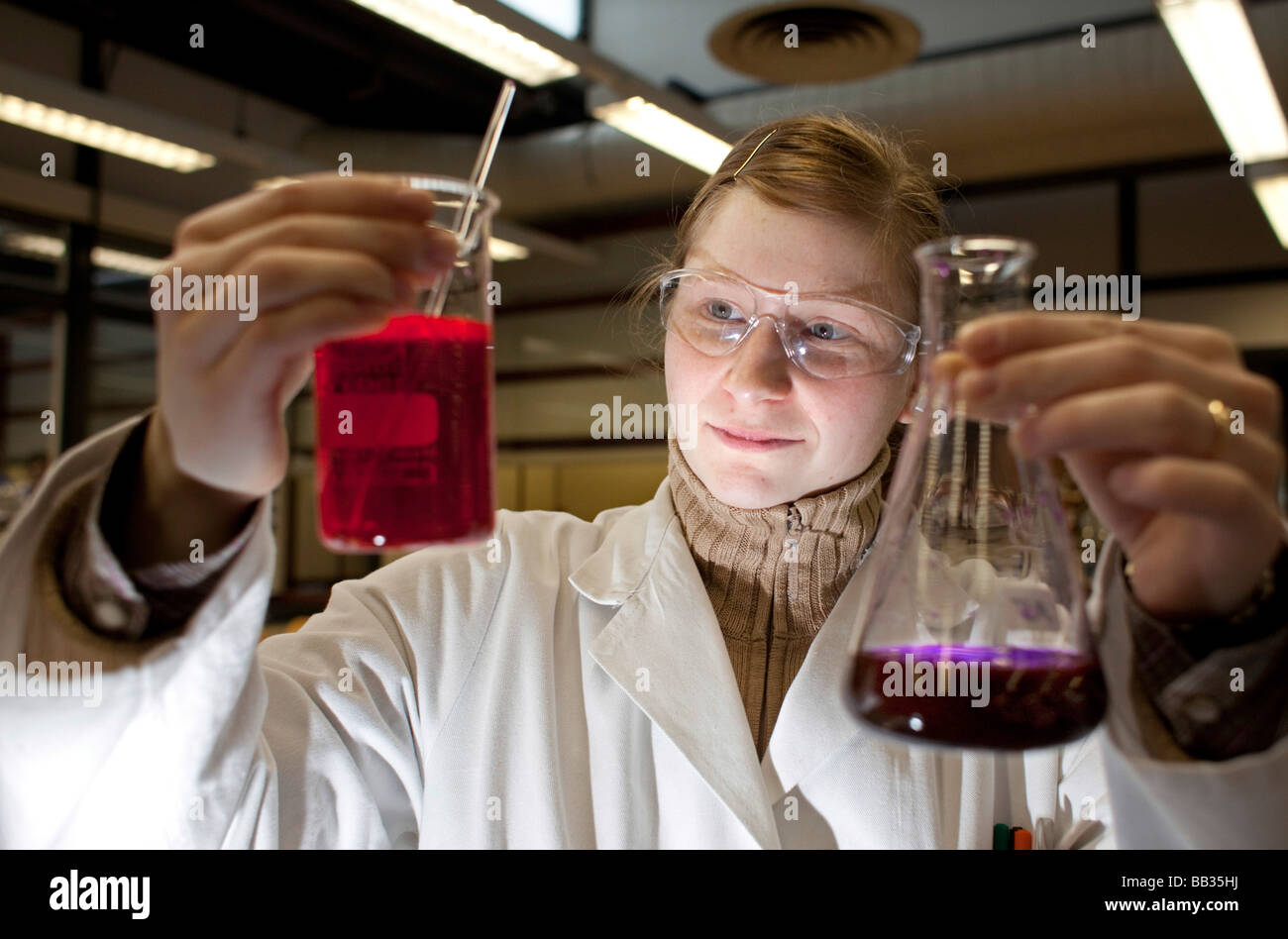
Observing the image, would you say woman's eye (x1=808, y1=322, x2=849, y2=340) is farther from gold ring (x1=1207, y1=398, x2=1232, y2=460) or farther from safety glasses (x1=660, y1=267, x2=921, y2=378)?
gold ring (x1=1207, y1=398, x2=1232, y2=460)

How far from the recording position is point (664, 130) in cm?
357

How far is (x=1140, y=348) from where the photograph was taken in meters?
0.55

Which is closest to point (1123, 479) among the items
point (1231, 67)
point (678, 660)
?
point (678, 660)

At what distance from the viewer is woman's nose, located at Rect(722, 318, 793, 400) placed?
2.81 ft

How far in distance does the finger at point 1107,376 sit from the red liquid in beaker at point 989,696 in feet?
0.50

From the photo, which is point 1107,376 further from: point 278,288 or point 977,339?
point 278,288

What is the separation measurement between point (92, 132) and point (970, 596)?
357 centimetres

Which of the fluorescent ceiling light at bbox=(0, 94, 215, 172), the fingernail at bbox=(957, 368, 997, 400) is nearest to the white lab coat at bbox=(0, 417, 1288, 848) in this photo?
the fingernail at bbox=(957, 368, 997, 400)

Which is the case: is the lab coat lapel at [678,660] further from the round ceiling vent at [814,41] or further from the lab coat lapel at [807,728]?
the round ceiling vent at [814,41]

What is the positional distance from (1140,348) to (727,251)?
0.53 m

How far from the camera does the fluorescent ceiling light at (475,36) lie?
2502mm

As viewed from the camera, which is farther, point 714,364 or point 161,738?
point 714,364
